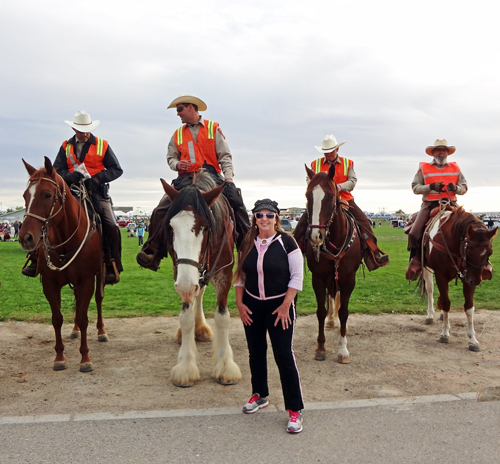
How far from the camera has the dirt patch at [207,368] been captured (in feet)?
15.2

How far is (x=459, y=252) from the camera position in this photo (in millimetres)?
6738

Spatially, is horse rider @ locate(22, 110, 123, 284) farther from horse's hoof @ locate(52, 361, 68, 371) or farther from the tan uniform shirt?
horse's hoof @ locate(52, 361, 68, 371)

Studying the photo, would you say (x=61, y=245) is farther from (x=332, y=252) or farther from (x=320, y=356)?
(x=320, y=356)

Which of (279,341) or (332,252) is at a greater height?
(332,252)

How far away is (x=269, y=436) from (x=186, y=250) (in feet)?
6.01

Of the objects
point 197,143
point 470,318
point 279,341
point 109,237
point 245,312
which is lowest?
point 470,318

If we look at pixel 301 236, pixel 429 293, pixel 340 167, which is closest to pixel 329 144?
pixel 340 167

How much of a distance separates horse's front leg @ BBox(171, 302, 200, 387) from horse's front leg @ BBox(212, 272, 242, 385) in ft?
0.90

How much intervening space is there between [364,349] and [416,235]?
97.3 inches

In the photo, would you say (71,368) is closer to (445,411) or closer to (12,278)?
(445,411)

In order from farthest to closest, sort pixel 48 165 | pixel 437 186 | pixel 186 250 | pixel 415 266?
pixel 415 266 → pixel 437 186 → pixel 48 165 → pixel 186 250

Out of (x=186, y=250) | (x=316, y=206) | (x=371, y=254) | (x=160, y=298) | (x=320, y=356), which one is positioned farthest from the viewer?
(x=160, y=298)

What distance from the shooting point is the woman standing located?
3924 millimetres

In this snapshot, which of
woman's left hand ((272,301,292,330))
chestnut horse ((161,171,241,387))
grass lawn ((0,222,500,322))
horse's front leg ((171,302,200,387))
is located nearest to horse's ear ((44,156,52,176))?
chestnut horse ((161,171,241,387))
